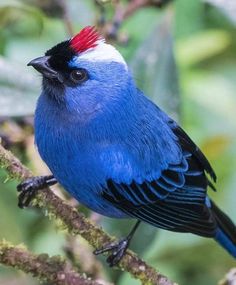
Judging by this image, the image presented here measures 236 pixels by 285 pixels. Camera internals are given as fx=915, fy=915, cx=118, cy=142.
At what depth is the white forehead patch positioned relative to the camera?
10.8 ft

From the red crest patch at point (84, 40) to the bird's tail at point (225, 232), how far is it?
94 cm

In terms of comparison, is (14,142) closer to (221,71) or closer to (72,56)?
(72,56)

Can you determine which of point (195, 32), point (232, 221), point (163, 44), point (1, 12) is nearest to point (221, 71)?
point (195, 32)

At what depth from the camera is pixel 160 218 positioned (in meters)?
3.51

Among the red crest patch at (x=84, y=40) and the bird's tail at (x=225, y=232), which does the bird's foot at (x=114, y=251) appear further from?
the red crest patch at (x=84, y=40)

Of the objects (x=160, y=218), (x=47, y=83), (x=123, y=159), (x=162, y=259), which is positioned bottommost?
(x=162, y=259)

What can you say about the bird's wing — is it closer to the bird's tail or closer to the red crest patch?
the bird's tail

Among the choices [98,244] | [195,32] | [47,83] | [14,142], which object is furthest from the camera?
[195,32]

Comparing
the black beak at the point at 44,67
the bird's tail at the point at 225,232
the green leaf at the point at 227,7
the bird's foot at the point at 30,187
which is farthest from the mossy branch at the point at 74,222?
the green leaf at the point at 227,7

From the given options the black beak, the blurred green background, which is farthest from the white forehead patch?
the blurred green background

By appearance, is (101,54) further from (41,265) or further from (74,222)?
(41,265)

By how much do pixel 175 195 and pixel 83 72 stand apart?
644 millimetres

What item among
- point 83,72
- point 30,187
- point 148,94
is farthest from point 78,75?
point 148,94

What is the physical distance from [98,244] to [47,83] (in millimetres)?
664
